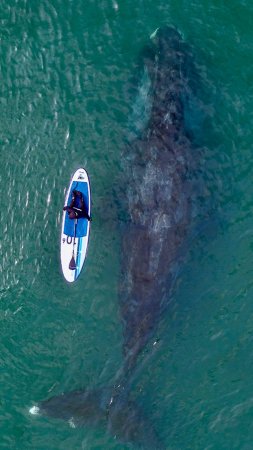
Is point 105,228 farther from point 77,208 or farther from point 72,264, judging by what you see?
point 72,264

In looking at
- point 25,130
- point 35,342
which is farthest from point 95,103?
point 35,342

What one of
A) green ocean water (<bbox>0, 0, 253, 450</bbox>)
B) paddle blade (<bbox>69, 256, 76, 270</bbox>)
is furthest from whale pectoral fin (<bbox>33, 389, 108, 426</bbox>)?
paddle blade (<bbox>69, 256, 76, 270</bbox>)

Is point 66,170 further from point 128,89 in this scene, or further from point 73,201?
point 128,89

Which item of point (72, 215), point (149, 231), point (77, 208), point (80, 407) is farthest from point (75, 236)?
point (80, 407)

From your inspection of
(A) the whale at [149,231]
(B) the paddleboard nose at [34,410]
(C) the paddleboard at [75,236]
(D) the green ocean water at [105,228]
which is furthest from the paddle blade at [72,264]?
(B) the paddleboard nose at [34,410]

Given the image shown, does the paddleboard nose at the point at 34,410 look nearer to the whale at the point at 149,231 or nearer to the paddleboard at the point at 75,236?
the whale at the point at 149,231

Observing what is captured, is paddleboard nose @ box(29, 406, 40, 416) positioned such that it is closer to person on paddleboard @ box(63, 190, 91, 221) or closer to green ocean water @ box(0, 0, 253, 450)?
green ocean water @ box(0, 0, 253, 450)
